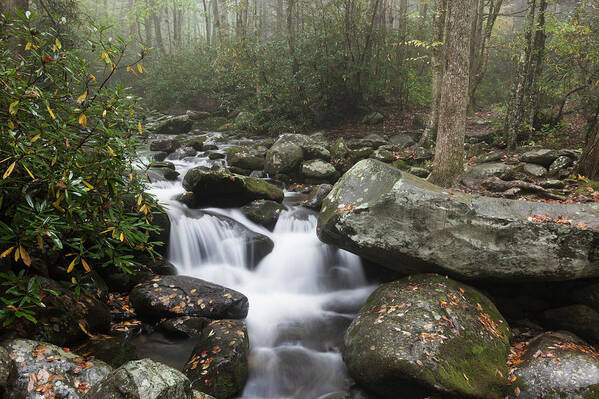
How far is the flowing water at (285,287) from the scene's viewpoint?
4996 mm

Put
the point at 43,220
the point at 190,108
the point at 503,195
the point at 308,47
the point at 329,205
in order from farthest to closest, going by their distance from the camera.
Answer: the point at 190,108 → the point at 308,47 → the point at 503,195 → the point at 329,205 → the point at 43,220

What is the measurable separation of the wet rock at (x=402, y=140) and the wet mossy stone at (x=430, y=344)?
830 centimetres

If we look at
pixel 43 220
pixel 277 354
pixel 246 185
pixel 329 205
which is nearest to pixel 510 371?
pixel 277 354

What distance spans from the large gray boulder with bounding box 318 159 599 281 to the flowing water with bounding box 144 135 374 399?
139 centimetres

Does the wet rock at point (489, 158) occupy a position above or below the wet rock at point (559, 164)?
below

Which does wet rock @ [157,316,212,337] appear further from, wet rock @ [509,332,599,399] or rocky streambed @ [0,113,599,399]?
wet rock @ [509,332,599,399]

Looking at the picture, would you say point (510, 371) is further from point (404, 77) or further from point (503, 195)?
point (404, 77)

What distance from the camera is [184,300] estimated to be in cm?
544

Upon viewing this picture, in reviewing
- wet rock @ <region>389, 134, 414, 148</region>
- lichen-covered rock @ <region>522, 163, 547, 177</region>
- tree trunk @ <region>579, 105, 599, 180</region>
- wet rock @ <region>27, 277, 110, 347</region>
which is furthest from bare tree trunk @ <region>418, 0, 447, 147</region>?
wet rock @ <region>27, 277, 110, 347</region>

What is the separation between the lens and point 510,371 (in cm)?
418

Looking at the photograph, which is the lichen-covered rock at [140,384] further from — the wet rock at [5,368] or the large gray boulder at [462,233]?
the large gray boulder at [462,233]

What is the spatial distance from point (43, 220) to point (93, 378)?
162cm

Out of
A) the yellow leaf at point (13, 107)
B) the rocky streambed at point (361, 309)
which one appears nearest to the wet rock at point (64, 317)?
the rocky streambed at point (361, 309)

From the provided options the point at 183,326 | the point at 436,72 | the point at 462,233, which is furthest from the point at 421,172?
the point at 183,326
